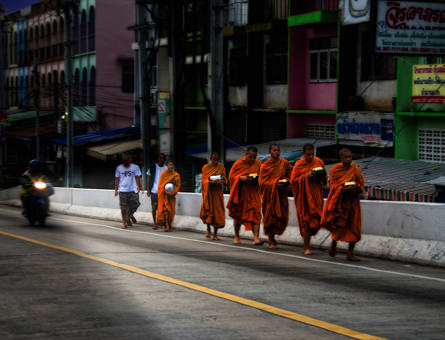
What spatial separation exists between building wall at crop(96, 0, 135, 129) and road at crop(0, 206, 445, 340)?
118ft

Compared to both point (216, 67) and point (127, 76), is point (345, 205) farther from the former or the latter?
point (127, 76)

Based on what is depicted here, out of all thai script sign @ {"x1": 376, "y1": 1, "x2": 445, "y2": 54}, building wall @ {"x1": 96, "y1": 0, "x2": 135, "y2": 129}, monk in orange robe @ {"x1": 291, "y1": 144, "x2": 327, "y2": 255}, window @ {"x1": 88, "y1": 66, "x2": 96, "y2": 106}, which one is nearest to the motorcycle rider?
monk in orange robe @ {"x1": 291, "y1": 144, "x2": 327, "y2": 255}

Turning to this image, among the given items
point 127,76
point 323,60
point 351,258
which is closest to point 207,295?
point 351,258

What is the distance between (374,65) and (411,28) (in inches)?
338

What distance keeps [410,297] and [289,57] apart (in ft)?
67.5

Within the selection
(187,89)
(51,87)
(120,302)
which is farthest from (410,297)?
(51,87)

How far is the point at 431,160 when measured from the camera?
855 inches

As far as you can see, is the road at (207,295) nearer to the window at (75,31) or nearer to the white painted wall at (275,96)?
the white painted wall at (275,96)

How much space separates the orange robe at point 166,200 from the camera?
17375 millimetres

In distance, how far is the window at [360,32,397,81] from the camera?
76.6 ft

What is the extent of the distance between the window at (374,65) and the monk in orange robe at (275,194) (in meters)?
11.0

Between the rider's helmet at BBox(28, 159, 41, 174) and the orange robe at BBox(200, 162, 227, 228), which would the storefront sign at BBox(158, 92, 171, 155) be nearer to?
the rider's helmet at BBox(28, 159, 41, 174)

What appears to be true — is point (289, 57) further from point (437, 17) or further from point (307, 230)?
point (307, 230)

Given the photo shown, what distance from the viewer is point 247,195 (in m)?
13.9
